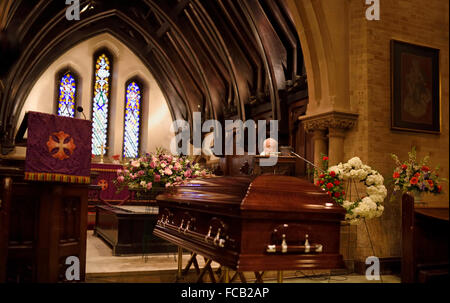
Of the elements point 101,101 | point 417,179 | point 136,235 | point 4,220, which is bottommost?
point 136,235

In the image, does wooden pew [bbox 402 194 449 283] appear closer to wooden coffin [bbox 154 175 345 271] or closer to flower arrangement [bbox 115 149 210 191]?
wooden coffin [bbox 154 175 345 271]

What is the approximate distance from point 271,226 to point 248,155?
284 inches

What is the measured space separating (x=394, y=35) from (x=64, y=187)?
478 centimetres

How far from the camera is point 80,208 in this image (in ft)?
12.4

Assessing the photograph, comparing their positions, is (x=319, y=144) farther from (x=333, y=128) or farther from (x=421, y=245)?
(x=421, y=245)

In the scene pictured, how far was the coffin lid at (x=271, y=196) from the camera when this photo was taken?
93.6 inches

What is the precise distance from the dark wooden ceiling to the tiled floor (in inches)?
155

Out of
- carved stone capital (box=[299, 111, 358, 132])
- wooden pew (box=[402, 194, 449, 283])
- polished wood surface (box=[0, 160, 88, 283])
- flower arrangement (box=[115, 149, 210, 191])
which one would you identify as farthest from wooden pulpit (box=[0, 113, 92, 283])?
carved stone capital (box=[299, 111, 358, 132])

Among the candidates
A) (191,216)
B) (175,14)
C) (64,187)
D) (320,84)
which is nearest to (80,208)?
(64,187)

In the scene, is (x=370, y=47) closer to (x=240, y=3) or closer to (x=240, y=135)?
(x=240, y=3)

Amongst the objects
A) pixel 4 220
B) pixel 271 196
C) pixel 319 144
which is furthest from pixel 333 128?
pixel 4 220

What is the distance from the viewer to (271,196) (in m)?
2.46

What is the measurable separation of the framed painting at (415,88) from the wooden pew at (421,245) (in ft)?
9.08

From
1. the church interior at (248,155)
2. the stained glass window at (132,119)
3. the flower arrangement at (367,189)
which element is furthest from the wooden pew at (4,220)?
the stained glass window at (132,119)
